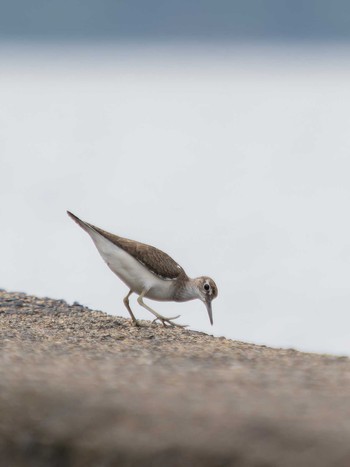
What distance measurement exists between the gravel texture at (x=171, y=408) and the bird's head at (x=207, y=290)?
2605 millimetres

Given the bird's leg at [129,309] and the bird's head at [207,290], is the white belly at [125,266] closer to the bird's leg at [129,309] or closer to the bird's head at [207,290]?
the bird's leg at [129,309]

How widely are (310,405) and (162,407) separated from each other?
53 cm

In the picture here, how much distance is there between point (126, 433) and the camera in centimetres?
386

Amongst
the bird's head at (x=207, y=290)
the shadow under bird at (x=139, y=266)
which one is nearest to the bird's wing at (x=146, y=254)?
the shadow under bird at (x=139, y=266)

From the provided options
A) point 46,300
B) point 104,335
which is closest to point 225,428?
point 104,335

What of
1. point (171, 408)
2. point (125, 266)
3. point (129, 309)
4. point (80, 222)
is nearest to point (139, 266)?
point (125, 266)

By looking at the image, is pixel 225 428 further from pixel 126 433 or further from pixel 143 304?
pixel 143 304

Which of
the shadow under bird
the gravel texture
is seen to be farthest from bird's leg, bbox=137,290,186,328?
the gravel texture

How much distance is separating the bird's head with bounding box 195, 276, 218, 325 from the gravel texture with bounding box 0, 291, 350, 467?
261 cm

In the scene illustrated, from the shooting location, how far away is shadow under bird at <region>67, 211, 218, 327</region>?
25.1 ft

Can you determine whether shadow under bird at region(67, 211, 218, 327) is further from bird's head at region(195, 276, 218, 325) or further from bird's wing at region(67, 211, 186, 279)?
bird's head at region(195, 276, 218, 325)

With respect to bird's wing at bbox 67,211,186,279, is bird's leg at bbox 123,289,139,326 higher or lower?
lower

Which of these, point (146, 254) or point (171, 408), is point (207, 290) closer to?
point (146, 254)

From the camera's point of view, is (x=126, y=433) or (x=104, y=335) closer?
(x=126, y=433)
